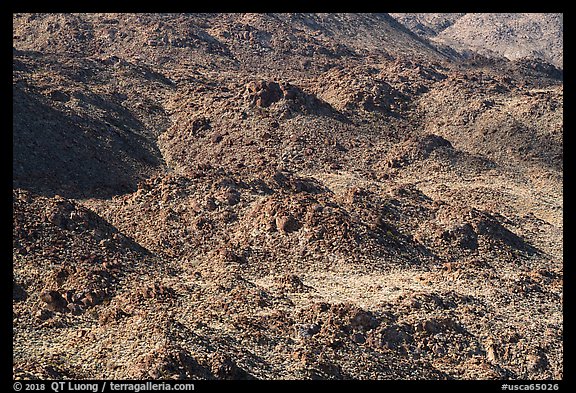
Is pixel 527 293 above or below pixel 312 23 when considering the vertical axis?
below

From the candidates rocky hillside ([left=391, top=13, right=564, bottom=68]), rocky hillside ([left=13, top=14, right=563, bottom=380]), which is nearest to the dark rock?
rocky hillside ([left=13, top=14, right=563, bottom=380])

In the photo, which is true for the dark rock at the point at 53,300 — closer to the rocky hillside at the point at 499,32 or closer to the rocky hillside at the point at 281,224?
the rocky hillside at the point at 281,224

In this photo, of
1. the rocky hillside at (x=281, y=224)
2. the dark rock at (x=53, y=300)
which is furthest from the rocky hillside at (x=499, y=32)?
the dark rock at (x=53, y=300)

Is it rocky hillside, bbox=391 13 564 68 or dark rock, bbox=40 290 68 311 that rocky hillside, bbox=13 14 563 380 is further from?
rocky hillside, bbox=391 13 564 68

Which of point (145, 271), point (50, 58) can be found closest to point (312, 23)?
point (50, 58)

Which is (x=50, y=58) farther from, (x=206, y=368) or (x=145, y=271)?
(x=206, y=368)

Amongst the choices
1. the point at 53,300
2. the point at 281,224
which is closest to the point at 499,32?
the point at 281,224
